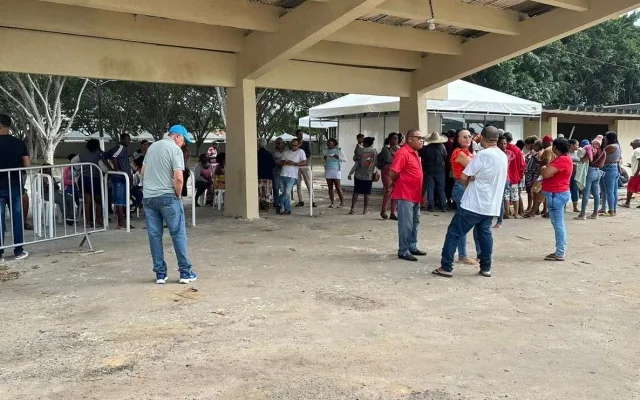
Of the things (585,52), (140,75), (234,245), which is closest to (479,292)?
(234,245)

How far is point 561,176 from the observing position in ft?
23.9

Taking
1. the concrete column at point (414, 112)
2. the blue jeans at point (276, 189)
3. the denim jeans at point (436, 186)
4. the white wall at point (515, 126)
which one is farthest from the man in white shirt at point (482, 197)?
the white wall at point (515, 126)

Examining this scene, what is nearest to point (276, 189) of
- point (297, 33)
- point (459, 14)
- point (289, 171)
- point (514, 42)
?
point (289, 171)

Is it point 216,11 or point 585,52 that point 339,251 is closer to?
point 216,11

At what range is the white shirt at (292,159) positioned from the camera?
11953mm

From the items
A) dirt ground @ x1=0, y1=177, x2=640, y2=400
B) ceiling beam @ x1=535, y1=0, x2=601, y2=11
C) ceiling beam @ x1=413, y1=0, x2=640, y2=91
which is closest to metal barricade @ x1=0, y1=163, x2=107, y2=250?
dirt ground @ x1=0, y1=177, x2=640, y2=400

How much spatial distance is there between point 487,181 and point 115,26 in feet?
21.9

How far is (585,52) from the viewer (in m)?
33.8

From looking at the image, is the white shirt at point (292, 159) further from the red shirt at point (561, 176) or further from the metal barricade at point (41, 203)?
the red shirt at point (561, 176)

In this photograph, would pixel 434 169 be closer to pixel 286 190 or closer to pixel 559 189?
pixel 286 190

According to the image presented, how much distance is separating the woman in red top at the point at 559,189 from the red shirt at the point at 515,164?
3180 mm

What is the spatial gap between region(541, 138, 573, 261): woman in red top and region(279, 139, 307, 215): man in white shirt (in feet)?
19.2

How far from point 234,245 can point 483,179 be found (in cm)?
391

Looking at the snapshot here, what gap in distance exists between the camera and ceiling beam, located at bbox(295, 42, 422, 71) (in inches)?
463
